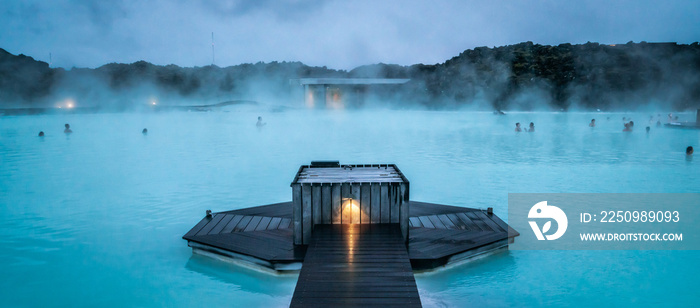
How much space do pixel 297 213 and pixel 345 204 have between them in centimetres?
57

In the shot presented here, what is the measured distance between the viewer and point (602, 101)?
6438 cm

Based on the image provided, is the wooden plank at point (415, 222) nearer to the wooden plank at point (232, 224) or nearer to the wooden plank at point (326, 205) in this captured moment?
the wooden plank at point (326, 205)

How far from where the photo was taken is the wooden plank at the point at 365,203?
207 inches

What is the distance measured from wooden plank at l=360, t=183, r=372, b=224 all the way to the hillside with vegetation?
53199mm

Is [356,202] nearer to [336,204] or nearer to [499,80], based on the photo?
[336,204]

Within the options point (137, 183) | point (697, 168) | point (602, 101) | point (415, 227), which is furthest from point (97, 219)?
point (602, 101)

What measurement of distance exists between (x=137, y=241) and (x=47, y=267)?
4.14 feet

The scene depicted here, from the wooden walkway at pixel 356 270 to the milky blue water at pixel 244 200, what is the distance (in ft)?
2.45

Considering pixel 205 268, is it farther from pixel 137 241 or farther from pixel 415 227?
pixel 415 227

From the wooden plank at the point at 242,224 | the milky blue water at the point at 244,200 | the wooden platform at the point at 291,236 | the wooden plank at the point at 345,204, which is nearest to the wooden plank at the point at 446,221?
the wooden platform at the point at 291,236

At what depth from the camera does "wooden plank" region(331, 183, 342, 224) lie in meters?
5.25

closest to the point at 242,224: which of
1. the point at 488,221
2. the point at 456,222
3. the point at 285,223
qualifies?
the point at 285,223

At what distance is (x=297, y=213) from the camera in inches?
207

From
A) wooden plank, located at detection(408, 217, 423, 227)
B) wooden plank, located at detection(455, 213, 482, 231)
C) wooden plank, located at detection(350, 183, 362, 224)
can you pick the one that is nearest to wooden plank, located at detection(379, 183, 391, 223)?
wooden plank, located at detection(350, 183, 362, 224)
